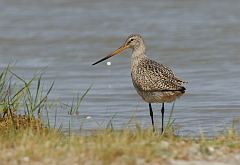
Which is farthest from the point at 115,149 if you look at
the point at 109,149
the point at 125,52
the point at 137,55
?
the point at 125,52

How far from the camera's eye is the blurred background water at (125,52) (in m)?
10.6

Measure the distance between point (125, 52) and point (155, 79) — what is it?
23.7 feet

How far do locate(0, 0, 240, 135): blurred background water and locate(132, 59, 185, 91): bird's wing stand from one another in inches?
27.3

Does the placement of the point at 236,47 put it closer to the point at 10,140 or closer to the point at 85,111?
the point at 85,111

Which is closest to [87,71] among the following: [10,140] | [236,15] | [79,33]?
[79,33]

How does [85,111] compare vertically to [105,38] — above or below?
below

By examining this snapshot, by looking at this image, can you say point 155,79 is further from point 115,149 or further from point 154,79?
point 115,149

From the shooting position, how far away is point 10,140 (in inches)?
254

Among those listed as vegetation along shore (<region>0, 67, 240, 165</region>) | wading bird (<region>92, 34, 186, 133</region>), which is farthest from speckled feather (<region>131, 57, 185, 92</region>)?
vegetation along shore (<region>0, 67, 240, 165</region>)

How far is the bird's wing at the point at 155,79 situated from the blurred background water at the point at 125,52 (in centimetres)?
69

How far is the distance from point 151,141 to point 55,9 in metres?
15.0

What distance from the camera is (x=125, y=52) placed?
15.8 m

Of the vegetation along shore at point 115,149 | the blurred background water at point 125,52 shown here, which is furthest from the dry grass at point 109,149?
the blurred background water at point 125,52

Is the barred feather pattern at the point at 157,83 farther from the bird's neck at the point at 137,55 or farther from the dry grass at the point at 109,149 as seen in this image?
the dry grass at the point at 109,149
